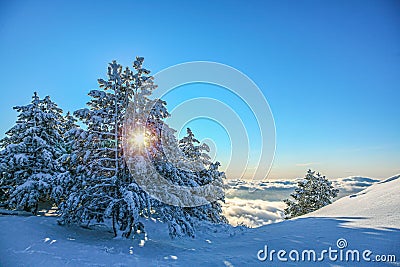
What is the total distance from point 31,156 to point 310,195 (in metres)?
28.3

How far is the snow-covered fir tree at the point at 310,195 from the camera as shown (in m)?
27.6

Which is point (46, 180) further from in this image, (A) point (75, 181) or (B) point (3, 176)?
(A) point (75, 181)

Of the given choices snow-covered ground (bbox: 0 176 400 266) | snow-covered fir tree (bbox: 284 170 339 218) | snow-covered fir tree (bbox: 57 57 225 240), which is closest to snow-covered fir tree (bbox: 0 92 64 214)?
snow-covered ground (bbox: 0 176 400 266)

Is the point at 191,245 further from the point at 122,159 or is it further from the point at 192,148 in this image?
the point at 192,148

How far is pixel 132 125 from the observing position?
11531 millimetres

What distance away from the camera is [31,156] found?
16406mm

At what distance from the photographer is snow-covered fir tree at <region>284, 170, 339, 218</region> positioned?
27.6 m

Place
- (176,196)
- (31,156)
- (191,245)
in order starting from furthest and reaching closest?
1. (31,156)
2. (176,196)
3. (191,245)

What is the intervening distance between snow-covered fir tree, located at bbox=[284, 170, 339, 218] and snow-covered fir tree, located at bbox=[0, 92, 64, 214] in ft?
85.7

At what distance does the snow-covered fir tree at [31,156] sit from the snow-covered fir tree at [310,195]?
26.1 metres

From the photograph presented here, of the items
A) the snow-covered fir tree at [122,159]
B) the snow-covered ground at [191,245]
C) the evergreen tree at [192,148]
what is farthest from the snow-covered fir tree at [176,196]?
the evergreen tree at [192,148]

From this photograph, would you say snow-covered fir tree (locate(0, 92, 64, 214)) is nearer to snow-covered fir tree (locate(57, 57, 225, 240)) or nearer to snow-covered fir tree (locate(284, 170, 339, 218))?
snow-covered fir tree (locate(57, 57, 225, 240))

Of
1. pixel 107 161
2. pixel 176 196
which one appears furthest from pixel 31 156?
pixel 176 196

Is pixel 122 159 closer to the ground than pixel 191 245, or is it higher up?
higher up
